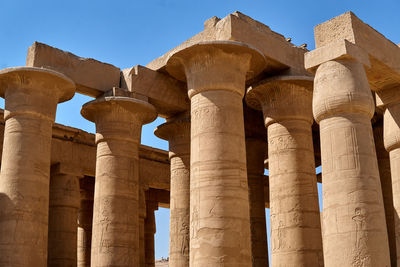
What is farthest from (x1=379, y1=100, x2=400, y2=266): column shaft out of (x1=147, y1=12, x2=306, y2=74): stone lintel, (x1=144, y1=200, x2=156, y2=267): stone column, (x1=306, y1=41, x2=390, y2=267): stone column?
(x1=144, y1=200, x2=156, y2=267): stone column

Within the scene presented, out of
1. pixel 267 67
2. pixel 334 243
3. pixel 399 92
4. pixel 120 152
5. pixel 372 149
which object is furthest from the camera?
pixel 120 152

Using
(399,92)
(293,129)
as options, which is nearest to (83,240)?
(293,129)

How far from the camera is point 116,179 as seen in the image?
55.5 ft

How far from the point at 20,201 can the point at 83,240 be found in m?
12.9

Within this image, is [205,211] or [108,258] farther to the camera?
[108,258]

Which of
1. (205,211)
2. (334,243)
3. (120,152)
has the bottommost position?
(334,243)

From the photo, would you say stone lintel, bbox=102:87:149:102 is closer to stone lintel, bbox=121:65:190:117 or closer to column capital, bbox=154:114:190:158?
stone lintel, bbox=121:65:190:117

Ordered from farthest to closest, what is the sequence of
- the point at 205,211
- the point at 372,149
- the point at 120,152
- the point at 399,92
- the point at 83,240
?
the point at 83,240, the point at 120,152, the point at 399,92, the point at 205,211, the point at 372,149

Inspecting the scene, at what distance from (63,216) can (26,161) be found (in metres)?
7.17

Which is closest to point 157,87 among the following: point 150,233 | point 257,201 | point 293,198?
point 293,198

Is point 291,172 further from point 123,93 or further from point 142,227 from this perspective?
point 142,227

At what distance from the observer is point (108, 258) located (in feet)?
52.8

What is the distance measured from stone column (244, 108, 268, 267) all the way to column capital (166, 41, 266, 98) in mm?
6423

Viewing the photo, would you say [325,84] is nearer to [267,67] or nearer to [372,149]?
[372,149]
